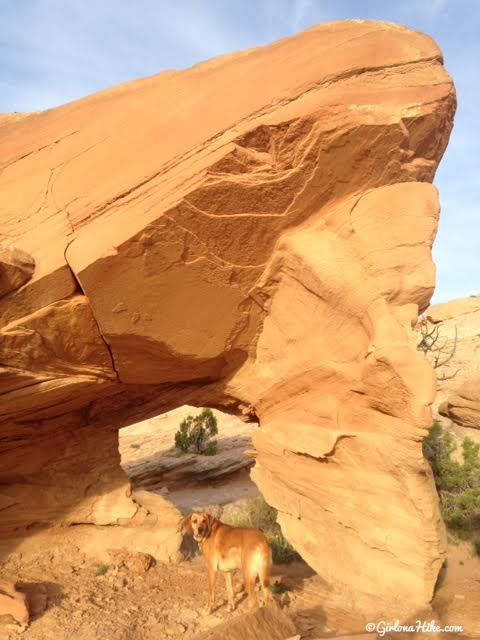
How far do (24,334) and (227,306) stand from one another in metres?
2.16

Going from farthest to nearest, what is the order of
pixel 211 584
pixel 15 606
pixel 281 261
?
pixel 281 261
pixel 211 584
pixel 15 606

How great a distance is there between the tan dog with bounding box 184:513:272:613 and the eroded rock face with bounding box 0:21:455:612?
676 mm

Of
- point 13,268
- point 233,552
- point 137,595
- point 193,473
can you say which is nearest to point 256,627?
point 233,552

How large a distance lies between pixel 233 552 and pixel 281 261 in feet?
10.4

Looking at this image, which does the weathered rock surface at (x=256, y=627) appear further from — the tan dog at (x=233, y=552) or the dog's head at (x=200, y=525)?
the dog's head at (x=200, y=525)

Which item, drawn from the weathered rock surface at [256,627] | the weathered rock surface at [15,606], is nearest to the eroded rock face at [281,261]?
the weathered rock surface at [256,627]

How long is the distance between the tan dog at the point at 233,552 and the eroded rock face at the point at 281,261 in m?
0.68

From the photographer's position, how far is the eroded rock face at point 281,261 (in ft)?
15.0

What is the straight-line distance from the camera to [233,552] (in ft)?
16.3

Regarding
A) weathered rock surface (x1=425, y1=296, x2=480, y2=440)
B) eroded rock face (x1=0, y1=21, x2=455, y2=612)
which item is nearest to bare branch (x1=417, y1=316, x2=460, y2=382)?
weathered rock surface (x1=425, y1=296, x2=480, y2=440)

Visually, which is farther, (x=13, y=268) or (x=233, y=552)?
(x=233, y=552)

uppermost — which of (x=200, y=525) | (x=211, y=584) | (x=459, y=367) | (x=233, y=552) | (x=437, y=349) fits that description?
(x=437, y=349)

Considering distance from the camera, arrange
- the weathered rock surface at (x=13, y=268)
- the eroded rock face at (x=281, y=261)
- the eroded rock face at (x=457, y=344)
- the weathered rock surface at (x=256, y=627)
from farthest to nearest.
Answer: the eroded rock face at (x=457, y=344) < the eroded rock face at (x=281, y=261) < the weathered rock surface at (x=13, y=268) < the weathered rock surface at (x=256, y=627)

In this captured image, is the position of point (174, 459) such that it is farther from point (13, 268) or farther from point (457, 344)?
point (457, 344)
